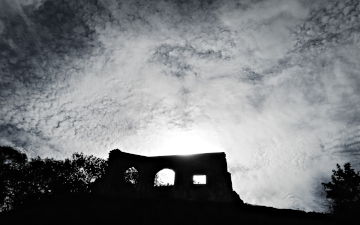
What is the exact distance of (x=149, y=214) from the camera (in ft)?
46.4

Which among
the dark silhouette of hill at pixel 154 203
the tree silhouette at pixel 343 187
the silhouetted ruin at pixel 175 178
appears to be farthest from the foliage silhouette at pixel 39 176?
the tree silhouette at pixel 343 187

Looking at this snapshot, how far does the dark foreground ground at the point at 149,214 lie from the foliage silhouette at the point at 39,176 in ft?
Answer: 51.4

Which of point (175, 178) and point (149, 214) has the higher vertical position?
point (175, 178)

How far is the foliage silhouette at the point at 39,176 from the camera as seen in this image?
29.7 meters

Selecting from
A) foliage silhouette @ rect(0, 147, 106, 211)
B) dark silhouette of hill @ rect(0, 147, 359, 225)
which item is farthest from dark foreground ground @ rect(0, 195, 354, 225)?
foliage silhouette @ rect(0, 147, 106, 211)

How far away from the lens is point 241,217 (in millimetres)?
14234

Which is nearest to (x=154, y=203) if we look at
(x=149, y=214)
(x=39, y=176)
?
(x=149, y=214)

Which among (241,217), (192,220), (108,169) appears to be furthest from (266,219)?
(108,169)

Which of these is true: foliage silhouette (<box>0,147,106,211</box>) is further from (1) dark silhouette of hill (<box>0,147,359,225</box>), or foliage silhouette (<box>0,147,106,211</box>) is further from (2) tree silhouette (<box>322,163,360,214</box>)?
(2) tree silhouette (<box>322,163,360,214</box>)

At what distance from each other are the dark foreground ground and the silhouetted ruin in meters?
1.26

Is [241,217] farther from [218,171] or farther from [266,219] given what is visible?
[218,171]

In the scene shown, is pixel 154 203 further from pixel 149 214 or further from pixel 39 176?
pixel 39 176

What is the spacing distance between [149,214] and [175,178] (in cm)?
588

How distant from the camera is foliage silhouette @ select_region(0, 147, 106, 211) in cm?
2969
